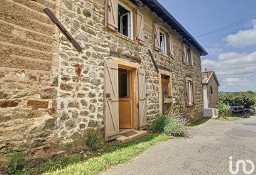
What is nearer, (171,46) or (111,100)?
(111,100)

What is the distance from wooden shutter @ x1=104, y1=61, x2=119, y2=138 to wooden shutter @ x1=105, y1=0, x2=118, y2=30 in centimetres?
112

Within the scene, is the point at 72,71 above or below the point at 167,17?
below

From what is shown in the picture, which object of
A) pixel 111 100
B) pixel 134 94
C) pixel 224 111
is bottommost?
pixel 224 111

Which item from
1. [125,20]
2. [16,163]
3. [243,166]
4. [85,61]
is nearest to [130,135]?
[85,61]

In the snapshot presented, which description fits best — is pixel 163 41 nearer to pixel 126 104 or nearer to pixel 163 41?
pixel 163 41

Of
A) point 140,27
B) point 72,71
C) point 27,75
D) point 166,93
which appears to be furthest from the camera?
point 166,93

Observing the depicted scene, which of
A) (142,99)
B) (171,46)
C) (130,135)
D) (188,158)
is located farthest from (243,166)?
(171,46)

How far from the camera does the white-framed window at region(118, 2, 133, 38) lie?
24.6 feet

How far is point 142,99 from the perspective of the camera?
741 centimetres

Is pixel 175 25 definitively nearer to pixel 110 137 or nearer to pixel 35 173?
pixel 110 137

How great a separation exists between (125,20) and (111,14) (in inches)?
68.6

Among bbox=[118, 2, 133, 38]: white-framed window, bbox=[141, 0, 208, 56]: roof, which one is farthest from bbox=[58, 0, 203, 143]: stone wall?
bbox=[141, 0, 208, 56]: roof

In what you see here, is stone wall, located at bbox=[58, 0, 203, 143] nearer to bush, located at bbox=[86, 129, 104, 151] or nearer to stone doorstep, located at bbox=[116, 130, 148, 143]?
bush, located at bbox=[86, 129, 104, 151]

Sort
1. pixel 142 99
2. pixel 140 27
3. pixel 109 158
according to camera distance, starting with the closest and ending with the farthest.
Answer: pixel 109 158
pixel 142 99
pixel 140 27
